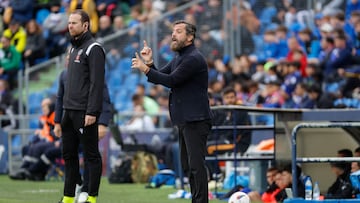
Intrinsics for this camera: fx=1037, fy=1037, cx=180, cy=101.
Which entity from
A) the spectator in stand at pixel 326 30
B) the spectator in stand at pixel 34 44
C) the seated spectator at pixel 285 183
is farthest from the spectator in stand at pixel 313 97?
the spectator in stand at pixel 34 44

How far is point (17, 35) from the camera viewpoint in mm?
28609

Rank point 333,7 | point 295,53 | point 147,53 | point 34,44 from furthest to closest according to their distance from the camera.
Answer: point 34,44 < point 333,7 < point 295,53 < point 147,53

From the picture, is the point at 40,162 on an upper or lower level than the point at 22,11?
lower

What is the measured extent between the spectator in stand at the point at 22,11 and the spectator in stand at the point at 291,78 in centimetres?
1070

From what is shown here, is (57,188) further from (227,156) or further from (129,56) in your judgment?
(129,56)

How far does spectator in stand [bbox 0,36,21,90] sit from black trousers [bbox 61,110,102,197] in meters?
15.6

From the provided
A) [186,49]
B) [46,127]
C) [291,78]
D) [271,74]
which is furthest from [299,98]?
[186,49]

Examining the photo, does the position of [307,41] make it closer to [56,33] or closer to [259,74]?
[259,74]

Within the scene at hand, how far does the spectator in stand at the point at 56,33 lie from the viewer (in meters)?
28.7

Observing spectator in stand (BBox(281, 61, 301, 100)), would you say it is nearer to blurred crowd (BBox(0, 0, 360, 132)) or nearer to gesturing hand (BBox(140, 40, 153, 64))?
blurred crowd (BBox(0, 0, 360, 132))

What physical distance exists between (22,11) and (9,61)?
2.39 m

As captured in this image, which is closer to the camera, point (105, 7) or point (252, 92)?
point (252, 92)

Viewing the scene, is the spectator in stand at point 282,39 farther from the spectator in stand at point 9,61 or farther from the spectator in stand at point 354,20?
the spectator in stand at point 9,61

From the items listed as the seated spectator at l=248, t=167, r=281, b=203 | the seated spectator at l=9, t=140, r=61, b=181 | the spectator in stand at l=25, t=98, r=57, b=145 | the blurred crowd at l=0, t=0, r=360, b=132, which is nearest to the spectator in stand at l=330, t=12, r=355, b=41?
the blurred crowd at l=0, t=0, r=360, b=132
